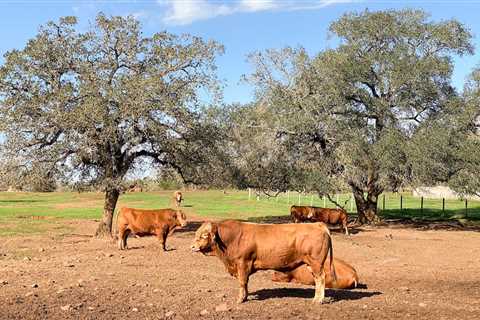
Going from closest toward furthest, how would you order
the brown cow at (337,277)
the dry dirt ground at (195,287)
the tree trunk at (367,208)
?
the dry dirt ground at (195,287) → the brown cow at (337,277) → the tree trunk at (367,208)

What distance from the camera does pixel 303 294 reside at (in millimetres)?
10477

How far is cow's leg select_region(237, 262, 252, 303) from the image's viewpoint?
31.1 feet

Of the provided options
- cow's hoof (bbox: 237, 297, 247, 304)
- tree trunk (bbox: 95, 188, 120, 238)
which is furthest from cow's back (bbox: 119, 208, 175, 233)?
cow's hoof (bbox: 237, 297, 247, 304)

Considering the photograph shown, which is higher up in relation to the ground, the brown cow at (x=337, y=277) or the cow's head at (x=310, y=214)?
the cow's head at (x=310, y=214)

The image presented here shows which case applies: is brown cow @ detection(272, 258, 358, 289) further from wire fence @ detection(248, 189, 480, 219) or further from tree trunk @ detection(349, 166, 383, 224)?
tree trunk @ detection(349, 166, 383, 224)

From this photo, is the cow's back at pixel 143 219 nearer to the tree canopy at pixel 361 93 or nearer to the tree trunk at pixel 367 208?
the tree canopy at pixel 361 93

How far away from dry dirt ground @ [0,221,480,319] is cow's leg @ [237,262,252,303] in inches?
7.1

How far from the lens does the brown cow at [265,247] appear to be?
979 cm

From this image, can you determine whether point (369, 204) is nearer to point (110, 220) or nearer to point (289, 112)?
point (289, 112)

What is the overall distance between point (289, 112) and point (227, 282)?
1734 centimetres

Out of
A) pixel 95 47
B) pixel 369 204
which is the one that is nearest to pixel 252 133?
pixel 369 204

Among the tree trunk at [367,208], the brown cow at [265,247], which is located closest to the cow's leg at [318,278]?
the brown cow at [265,247]

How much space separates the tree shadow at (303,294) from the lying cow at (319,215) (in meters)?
14.3

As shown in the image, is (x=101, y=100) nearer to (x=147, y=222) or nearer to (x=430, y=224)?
(x=147, y=222)
